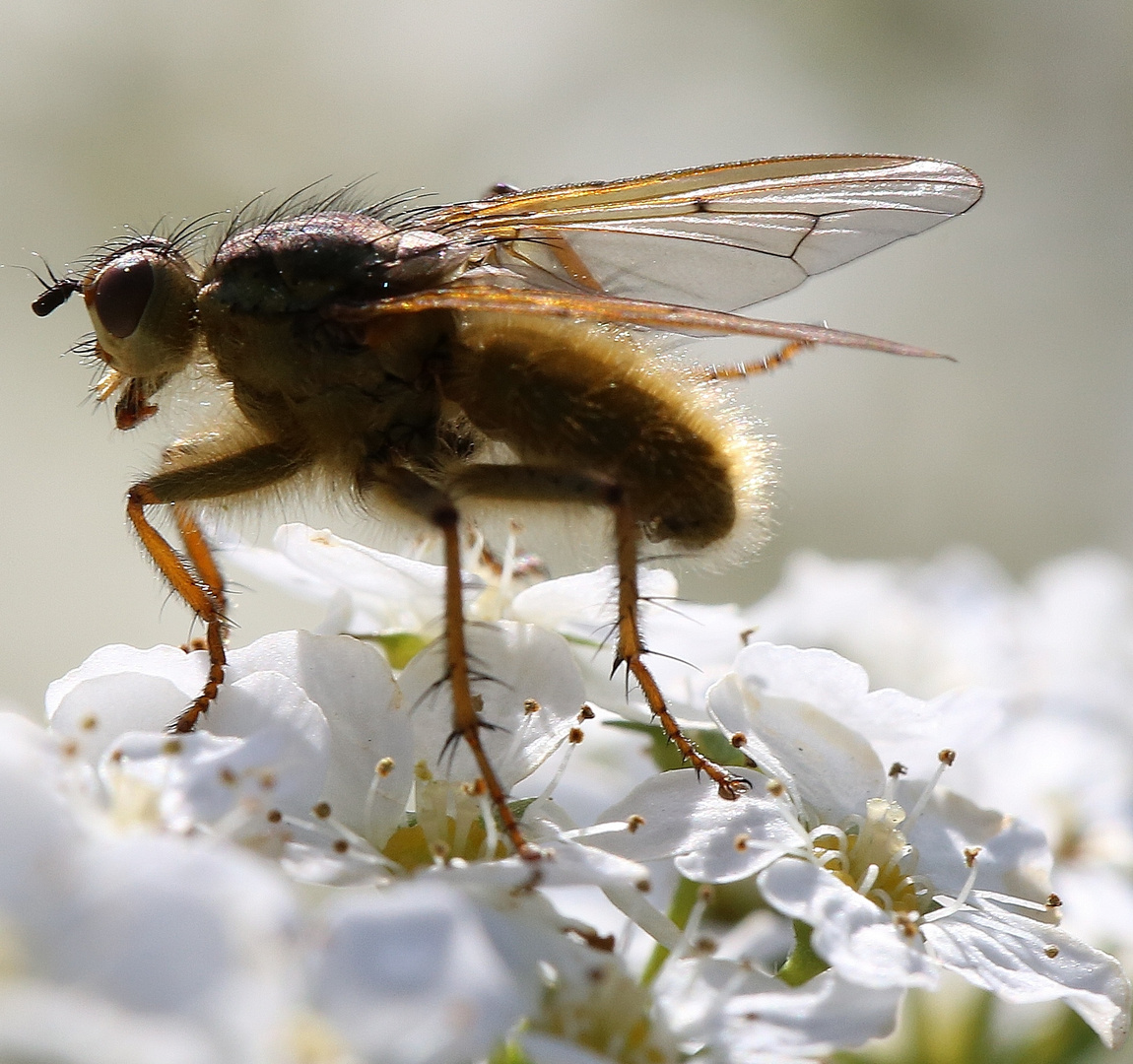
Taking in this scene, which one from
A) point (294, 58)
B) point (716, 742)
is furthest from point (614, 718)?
point (294, 58)

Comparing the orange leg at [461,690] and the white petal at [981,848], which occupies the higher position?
the orange leg at [461,690]

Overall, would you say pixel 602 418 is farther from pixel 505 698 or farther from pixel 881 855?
pixel 881 855

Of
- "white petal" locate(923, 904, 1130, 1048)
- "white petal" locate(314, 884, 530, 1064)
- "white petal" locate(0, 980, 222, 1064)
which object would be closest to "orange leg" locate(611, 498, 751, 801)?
"white petal" locate(923, 904, 1130, 1048)

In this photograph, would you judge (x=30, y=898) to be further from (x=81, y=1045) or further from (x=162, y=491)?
(x=162, y=491)

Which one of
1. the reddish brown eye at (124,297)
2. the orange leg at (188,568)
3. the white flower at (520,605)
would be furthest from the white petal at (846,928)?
the reddish brown eye at (124,297)

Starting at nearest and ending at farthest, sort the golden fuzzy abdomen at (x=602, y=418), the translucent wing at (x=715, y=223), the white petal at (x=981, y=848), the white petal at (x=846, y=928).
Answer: the white petal at (x=846, y=928) → the white petal at (x=981, y=848) → the golden fuzzy abdomen at (x=602, y=418) → the translucent wing at (x=715, y=223)

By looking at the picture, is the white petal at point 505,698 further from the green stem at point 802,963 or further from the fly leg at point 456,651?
the green stem at point 802,963

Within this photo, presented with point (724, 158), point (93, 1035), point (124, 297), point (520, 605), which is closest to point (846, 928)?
point (520, 605)
